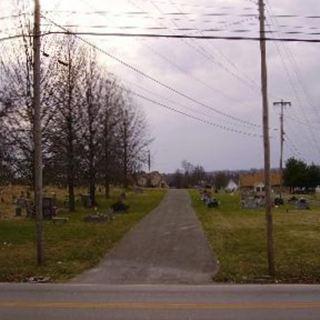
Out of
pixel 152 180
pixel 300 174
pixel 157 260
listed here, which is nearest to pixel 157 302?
pixel 157 260

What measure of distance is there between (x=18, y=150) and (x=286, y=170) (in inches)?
3191

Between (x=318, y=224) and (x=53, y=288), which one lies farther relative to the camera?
(x=318, y=224)

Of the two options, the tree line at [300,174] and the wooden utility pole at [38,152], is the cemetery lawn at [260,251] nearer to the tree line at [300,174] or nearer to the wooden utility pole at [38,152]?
the wooden utility pole at [38,152]

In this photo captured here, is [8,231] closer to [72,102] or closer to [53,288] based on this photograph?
[53,288]

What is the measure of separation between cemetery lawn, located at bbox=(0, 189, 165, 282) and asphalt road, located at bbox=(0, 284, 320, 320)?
251 cm

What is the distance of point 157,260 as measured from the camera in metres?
21.0

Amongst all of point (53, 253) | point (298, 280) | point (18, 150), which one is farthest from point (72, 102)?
point (298, 280)

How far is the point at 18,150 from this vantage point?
127ft

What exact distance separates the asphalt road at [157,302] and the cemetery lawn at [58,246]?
8.24 ft

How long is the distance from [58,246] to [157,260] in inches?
197

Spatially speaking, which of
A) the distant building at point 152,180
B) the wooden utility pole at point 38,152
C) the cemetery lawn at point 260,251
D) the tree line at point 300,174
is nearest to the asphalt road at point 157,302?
the cemetery lawn at point 260,251

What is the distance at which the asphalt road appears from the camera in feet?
37.6

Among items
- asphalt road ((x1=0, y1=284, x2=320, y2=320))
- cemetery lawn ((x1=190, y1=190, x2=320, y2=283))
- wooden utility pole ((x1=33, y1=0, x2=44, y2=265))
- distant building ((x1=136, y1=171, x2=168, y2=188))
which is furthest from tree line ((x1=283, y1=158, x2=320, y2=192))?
asphalt road ((x1=0, y1=284, x2=320, y2=320))

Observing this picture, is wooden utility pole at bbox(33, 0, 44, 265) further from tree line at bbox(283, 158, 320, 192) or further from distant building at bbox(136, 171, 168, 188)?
distant building at bbox(136, 171, 168, 188)
